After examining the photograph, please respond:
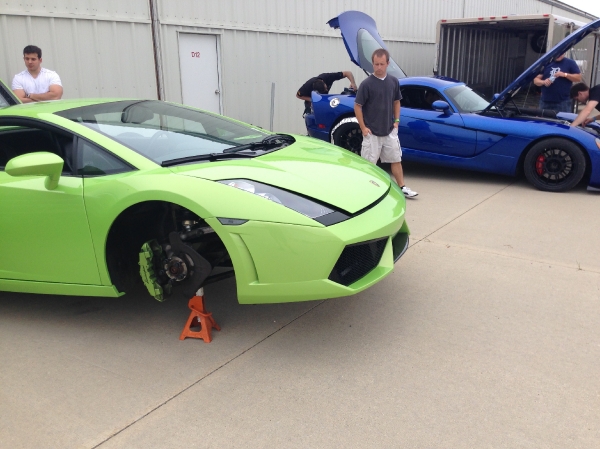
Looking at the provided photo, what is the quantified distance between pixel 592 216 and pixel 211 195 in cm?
427

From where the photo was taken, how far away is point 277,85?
10734 mm

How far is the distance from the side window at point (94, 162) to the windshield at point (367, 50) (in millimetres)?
5077

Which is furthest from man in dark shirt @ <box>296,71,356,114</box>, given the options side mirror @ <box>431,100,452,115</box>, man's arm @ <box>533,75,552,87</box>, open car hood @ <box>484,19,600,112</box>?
man's arm @ <box>533,75,552,87</box>

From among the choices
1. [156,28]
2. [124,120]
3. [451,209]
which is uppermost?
[156,28]

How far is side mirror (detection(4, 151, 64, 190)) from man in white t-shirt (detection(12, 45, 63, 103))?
12.0 feet

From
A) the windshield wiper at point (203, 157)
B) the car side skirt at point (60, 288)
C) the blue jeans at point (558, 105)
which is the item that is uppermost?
the windshield wiper at point (203, 157)

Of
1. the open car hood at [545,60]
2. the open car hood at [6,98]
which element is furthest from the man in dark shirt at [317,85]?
the open car hood at [6,98]

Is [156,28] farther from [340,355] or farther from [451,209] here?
[340,355]

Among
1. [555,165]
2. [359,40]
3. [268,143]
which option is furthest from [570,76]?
[268,143]

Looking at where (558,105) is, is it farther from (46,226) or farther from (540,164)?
(46,226)

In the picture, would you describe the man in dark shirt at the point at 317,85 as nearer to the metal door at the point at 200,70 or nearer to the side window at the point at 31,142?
the metal door at the point at 200,70

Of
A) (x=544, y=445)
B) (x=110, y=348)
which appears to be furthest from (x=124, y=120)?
(x=544, y=445)

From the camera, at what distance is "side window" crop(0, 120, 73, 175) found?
323cm

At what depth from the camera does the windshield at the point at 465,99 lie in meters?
7.09
